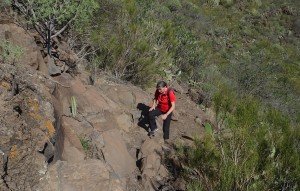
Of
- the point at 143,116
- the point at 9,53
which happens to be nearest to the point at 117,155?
the point at 143,116

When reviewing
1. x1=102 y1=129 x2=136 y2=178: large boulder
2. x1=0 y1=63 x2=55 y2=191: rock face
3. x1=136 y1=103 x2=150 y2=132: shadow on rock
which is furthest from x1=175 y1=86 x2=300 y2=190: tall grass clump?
x1=136 y1=103 x2=150 y2=132: shadow on rock

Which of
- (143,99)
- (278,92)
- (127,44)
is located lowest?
(278,92)

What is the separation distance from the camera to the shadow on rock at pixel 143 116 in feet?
22.4

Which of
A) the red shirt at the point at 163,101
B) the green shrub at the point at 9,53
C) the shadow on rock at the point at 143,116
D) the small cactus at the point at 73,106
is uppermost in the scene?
the green shrub at the point at 9,53

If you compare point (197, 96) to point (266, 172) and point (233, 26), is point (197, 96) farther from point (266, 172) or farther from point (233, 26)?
point (233, 26)

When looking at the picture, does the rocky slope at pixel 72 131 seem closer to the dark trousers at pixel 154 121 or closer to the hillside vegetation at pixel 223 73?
the dark trousers at pixel 154 121

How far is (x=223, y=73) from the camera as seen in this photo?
1408 cm

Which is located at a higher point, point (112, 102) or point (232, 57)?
point (112, 102)

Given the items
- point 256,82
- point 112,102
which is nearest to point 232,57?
point 256,82

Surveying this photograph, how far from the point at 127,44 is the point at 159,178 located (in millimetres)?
3449

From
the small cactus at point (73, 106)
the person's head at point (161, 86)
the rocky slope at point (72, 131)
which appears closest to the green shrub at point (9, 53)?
the rocky slope at point (72, 131)

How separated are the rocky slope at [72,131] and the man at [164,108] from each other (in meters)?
0.19

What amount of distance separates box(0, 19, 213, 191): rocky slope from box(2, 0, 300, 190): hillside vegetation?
1.93 ft

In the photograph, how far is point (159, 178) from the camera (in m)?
5.39
